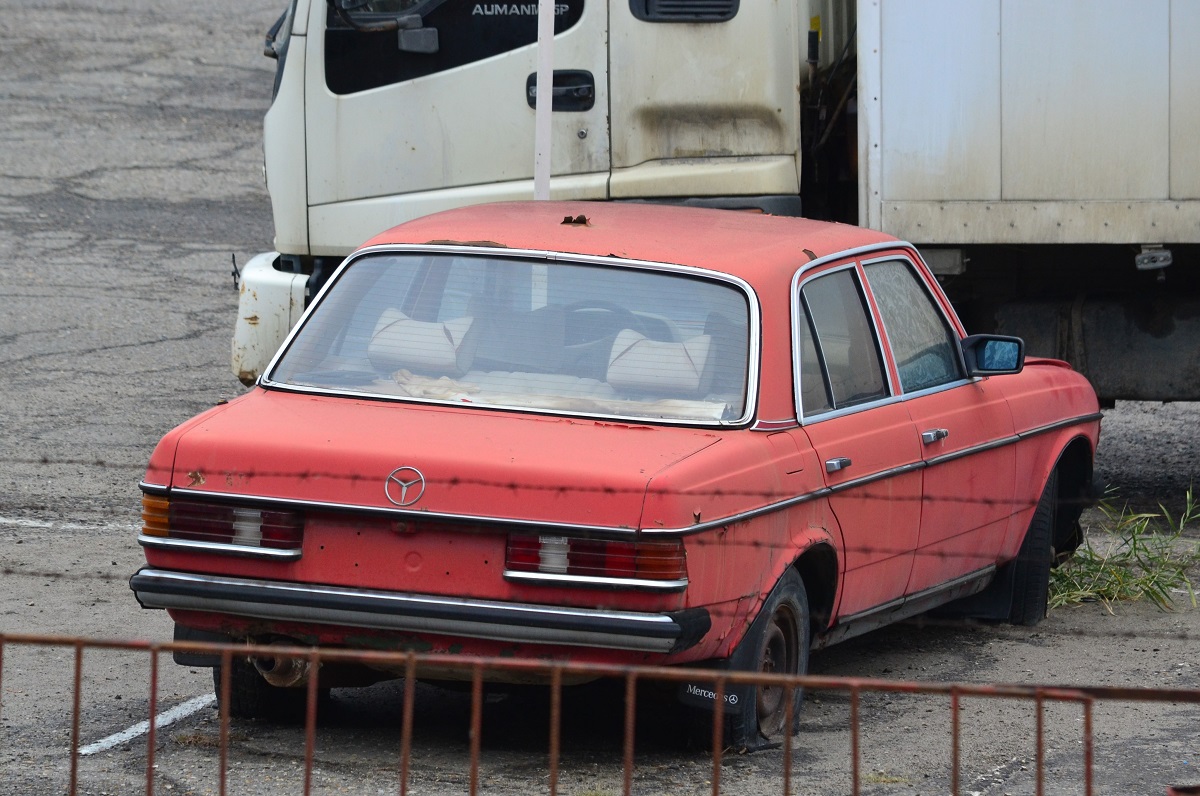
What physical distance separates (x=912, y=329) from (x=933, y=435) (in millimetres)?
453

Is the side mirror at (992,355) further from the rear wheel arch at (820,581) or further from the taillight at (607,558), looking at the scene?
the taillight at (607,558)

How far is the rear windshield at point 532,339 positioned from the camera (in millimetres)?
4773

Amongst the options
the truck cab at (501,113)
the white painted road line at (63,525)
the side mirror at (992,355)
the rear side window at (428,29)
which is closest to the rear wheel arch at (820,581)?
the side mirror at (992,355)

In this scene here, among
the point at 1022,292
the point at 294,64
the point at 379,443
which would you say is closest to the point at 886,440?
the point at 379,443

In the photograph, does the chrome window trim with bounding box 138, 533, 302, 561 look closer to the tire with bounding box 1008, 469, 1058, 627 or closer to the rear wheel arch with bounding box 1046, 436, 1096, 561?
the tire with bounding box 1008, 469, 1058, 627

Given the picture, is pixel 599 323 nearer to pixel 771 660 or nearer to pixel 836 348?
pixel 836 348

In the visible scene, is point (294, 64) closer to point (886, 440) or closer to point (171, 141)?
point (886, 440)

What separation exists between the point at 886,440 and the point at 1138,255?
9.46ft

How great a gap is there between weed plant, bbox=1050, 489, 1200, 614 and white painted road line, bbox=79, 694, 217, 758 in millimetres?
3373

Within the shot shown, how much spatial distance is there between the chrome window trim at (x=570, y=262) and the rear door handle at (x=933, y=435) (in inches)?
33.3

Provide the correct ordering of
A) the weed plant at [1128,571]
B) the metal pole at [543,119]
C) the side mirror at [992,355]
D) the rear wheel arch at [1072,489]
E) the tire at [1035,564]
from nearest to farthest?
the side mirror at [992,355]
the tire at [1035,564]
the rear wheel arch at [1072,489]
the weed plant at [1128,571]
the metal pole at [543,119]

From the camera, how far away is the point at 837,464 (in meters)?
4.97

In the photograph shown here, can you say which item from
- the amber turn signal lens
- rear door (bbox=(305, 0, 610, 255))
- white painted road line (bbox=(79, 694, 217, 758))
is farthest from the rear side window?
the amber turn signal lens

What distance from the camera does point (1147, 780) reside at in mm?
4684
